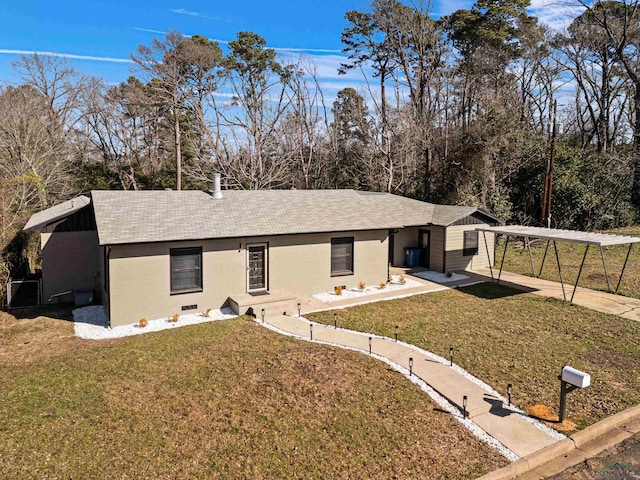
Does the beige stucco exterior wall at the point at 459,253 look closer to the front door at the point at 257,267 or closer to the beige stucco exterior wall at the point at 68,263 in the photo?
the front door at the point at 257,267

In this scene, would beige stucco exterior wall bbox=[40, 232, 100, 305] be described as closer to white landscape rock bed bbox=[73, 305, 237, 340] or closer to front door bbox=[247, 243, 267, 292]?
white landscape rock bed bbox=[73, 305, 237, 340]

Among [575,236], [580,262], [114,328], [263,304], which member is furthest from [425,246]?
[114,328]

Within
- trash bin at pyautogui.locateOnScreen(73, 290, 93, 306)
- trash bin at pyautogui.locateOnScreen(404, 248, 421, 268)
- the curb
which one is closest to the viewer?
the curb

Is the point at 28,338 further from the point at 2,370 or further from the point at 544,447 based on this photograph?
the point at 544,447

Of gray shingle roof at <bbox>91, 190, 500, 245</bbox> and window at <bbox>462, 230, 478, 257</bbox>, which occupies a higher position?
gray shingle roof at <bbox>91, 190, 500, 245</bbox>

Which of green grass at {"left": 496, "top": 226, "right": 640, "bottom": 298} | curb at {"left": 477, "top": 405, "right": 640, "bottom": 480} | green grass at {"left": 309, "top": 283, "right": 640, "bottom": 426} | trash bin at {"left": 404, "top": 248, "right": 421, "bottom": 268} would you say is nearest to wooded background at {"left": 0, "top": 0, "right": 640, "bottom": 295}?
green grass at {"left": 496, "top": 226, "right": 640, "bottom": 298}

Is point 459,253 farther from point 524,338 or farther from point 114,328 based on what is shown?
point 114,328

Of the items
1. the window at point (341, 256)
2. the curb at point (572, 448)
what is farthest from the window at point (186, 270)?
the curb at point (572, 448)
